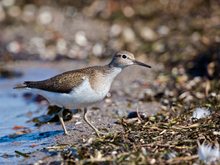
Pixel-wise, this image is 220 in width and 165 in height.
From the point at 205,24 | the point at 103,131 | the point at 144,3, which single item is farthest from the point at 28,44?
the point at 103,131

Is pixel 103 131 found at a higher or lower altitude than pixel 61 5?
lower

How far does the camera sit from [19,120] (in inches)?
384

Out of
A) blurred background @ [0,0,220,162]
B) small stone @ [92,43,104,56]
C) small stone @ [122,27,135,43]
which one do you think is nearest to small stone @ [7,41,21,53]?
blurred background @ [0,0,220,162]

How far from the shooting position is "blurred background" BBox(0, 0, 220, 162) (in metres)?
10.6

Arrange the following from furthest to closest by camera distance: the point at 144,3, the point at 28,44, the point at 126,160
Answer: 1. the point at 144,3
2. the point at 28,44
3. the point at 126,160

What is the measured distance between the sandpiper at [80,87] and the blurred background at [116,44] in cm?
106

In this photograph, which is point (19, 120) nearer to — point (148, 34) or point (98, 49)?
point (98, 49)

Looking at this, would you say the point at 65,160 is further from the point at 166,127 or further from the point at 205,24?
the point at 205,24

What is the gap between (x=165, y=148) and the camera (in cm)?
698

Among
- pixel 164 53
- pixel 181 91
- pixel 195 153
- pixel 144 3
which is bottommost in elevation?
pixel 195 153

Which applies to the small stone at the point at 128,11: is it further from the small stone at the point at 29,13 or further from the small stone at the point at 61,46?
the small stone at the point at 29,13

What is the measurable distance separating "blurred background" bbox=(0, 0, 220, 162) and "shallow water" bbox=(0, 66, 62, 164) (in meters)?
0.02

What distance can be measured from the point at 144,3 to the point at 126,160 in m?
9.58

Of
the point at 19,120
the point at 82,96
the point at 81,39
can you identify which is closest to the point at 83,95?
the point at 82,96
